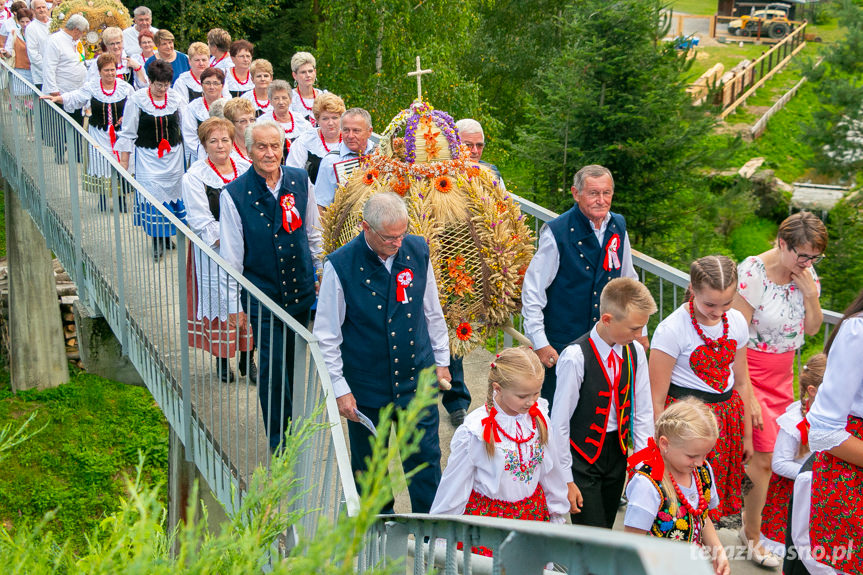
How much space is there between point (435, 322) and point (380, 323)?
1.16 ft

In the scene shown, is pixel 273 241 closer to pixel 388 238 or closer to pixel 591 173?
pixel 388 238

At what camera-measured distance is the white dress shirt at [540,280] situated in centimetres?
488

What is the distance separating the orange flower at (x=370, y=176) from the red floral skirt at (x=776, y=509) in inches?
92.2

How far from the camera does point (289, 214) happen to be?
5316 millimetres

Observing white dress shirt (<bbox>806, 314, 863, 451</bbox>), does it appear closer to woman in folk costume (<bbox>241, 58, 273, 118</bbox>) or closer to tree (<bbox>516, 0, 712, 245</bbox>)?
woman in folk costume (<bbox>241, 58, 273, 118</bbox>)

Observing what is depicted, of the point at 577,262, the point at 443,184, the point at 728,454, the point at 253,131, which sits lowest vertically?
the point at 728,454

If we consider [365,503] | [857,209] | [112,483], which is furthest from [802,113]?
[365,503]

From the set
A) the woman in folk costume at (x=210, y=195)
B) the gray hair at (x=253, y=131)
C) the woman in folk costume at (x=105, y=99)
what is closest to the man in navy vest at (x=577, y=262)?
the gray hair at (x=253, y=131)

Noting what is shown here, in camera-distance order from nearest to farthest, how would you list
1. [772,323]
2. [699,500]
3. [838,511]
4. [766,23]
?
[838,511] → [699,500] → [772,323] → [766,23]

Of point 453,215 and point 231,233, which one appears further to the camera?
point 231,233

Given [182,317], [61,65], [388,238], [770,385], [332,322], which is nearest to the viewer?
[388,238]

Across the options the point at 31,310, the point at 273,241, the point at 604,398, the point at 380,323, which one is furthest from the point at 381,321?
the point at 31,310

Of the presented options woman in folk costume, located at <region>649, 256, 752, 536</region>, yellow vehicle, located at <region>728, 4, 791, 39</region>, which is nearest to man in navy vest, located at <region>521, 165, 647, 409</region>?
woman in folk costume, located at <region>649, 256, 752, 536</region>

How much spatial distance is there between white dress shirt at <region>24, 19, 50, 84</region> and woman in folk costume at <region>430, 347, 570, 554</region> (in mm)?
10795
